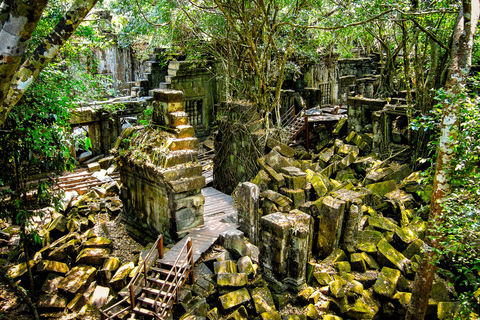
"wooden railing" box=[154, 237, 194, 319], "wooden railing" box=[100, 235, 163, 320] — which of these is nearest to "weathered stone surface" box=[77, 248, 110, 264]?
"wooden railing" box=[100, 235, 163, 320]

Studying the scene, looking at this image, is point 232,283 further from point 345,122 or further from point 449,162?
point 345,122

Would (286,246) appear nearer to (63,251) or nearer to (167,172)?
(167,172)

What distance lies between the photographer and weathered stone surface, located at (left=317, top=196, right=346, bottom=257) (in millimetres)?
9148

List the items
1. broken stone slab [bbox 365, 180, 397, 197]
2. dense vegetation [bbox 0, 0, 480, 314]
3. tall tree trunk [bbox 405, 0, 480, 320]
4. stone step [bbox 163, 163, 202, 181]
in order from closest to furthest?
dense vegetation [bbox 0, 0, 480, 314] → tall tree trunk [bbox 405, 0, 480, 320] → stone step [bbox 163, 163, 202, 181] → broken stone slab [bbox 365, 180, 397, 197]

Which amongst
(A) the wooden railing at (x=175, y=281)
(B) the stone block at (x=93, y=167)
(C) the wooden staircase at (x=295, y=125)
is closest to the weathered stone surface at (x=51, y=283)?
(A) the wooden railing at (x=175, y=281)

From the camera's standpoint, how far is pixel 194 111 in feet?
66.6

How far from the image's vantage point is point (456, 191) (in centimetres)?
592

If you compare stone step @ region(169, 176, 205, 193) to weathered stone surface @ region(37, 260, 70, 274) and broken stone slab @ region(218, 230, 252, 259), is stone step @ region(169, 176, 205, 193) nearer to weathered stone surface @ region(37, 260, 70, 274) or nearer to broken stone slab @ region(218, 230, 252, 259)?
broken stone slab @ region(218, 230, 252, 259)

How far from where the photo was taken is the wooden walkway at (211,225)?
8422 mm

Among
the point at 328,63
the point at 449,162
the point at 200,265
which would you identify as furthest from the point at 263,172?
the point at 328,63

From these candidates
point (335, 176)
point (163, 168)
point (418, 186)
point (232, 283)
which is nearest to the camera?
point (232, 283)

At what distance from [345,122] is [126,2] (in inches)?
424

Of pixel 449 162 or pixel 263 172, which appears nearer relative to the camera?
pixel 449 162

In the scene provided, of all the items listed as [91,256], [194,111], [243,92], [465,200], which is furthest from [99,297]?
[194,111]
